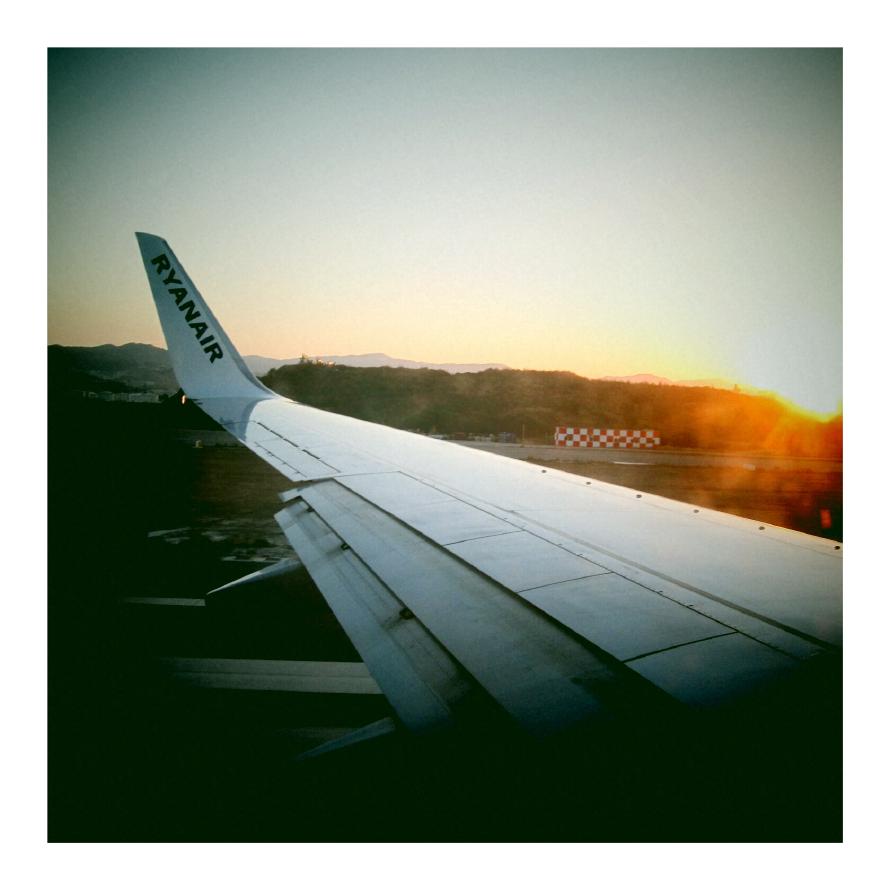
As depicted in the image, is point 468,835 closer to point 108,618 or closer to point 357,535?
point 357,535

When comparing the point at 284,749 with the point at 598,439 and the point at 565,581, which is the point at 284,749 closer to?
the point at 565,581

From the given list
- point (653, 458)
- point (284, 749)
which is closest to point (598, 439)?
point (653, 458)

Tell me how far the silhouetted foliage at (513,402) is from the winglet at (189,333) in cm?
1723

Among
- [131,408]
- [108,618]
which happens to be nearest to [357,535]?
[108,618]

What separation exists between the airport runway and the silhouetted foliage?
8031 millimetres

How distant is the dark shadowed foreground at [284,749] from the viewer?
2.25 feet

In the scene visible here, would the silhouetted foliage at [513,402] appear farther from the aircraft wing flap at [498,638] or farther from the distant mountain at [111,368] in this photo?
the aircraft wing flap at [498,638]

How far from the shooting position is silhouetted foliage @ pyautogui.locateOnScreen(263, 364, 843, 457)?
22.8 m

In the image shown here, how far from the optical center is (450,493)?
1814 millimetres

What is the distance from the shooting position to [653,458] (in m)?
13.2

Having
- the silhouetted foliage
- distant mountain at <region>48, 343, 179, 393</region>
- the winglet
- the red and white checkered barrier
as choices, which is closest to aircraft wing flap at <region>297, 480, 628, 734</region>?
distant mountain at <region>48, 343, 179, 393</region>

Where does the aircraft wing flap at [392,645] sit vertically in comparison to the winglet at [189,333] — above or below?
below

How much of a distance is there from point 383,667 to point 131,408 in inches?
572

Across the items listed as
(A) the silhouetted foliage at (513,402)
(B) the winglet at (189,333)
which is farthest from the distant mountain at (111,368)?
(A) the silhouetted foliage at (513,402)
